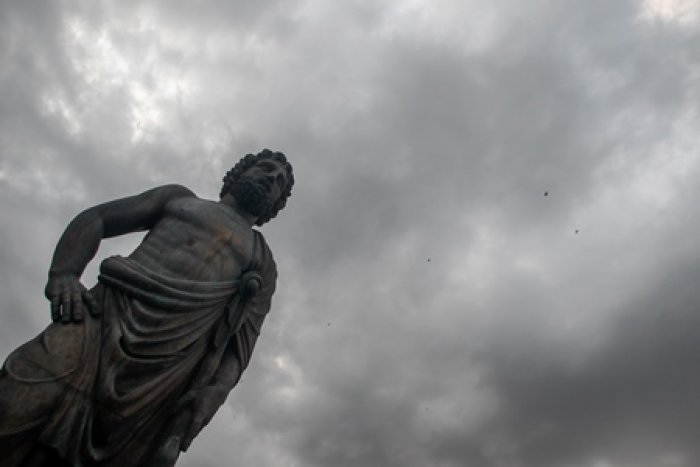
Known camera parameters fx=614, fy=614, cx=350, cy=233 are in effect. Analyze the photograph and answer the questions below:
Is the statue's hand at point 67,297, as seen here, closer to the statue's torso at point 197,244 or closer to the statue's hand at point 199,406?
the statue's torso at point 197,244

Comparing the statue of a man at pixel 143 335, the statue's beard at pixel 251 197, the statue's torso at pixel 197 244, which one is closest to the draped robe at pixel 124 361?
the statue of a man at pixel 143 335

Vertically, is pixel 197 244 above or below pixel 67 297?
above

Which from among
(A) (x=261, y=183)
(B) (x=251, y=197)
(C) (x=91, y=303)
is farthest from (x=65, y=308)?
(A) (x=261, y=183)

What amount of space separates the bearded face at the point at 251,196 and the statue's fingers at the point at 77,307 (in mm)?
3406

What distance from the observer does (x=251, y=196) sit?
1069 cm

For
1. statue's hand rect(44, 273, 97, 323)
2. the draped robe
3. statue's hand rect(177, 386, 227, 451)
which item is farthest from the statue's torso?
statue's hand rect(177, 386, 227, 451)

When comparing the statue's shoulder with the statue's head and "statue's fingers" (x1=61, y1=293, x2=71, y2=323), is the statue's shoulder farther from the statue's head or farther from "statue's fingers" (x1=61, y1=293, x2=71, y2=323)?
"statue's fingers" (x1=61, y1=293, x2=71, y2=323)

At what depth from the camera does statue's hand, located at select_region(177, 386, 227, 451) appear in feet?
27.4

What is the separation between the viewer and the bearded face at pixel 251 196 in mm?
10695

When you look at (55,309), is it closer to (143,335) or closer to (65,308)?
(65,308)

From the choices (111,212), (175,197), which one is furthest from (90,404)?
(175,197)

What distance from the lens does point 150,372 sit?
8164mm

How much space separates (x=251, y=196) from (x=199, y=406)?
378cm

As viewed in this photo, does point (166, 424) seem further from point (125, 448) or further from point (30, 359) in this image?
point (30, 359)
